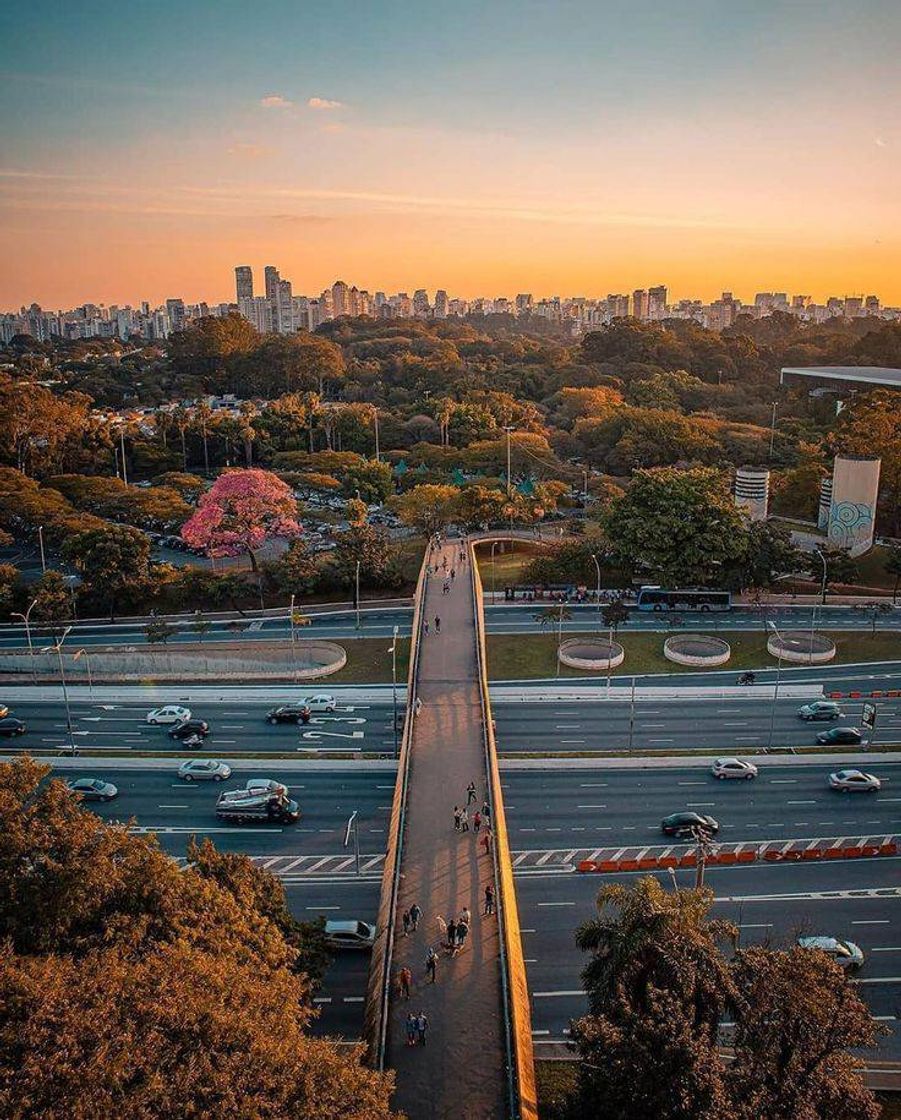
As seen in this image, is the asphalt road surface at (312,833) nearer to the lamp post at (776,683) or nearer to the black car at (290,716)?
the black car at (290,716)

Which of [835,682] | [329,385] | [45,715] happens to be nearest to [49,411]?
[45,715]

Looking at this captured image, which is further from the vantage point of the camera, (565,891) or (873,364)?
(873,364)

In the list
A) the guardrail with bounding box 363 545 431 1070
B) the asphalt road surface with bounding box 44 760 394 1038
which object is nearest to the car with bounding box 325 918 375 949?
the asphalt road surface with bounding box 44 760 394 1038

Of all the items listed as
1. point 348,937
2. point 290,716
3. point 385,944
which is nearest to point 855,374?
point 290,716

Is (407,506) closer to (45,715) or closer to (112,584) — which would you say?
(112,584)

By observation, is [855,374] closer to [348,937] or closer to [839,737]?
[839,737]

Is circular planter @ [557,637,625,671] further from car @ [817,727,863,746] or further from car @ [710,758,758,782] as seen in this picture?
car @ [817,727,863,746]

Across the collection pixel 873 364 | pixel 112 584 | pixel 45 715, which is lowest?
pixel 45 715
